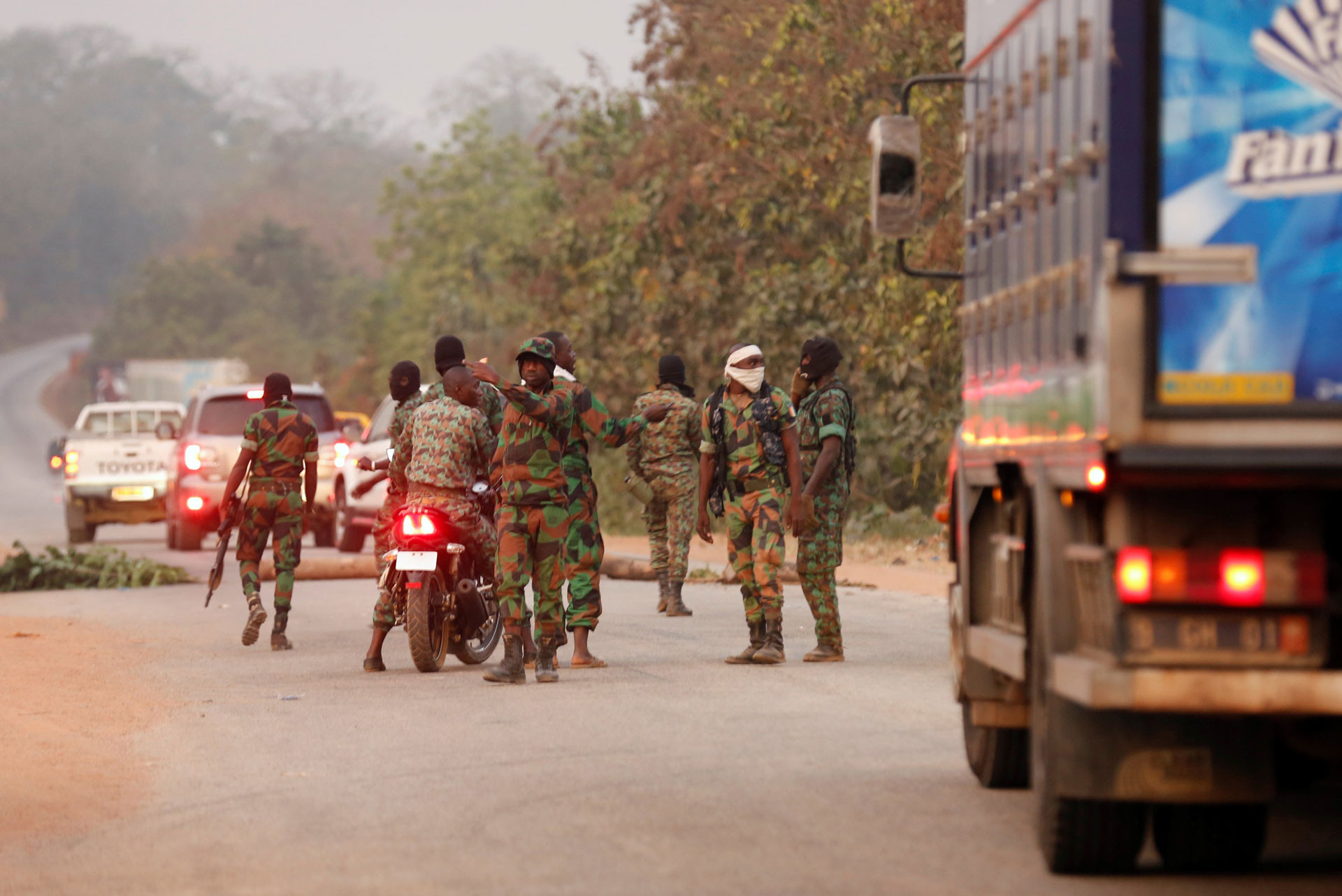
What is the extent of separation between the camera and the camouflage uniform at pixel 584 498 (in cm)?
1211

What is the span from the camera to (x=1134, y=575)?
5875 millimetres

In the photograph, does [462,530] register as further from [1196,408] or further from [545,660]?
[1196,408]

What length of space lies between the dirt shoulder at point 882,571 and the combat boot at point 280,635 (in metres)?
6.33

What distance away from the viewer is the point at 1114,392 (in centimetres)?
578

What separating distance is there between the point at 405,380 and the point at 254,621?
192cm

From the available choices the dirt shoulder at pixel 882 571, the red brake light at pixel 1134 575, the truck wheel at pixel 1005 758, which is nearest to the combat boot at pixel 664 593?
the dirt shoulder at pixel 882 571

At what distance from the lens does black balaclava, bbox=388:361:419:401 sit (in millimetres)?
14664

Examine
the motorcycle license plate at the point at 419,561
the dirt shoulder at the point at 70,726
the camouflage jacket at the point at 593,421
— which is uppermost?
the camouflage jacket at the point at 593,421

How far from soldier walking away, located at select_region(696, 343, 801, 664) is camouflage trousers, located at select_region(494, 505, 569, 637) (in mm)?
1190

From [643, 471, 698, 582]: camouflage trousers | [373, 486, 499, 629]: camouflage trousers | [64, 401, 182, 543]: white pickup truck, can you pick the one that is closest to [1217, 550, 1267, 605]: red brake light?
[373, 486, 499, 629]: camouflage trousers

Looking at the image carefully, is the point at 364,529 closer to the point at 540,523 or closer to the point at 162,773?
the point at 540,523

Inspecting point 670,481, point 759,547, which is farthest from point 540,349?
point 670,481

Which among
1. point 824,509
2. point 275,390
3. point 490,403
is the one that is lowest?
point 824,509

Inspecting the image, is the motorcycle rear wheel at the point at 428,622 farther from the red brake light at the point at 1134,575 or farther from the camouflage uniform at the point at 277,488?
the red brake light at the point at 1134,575
